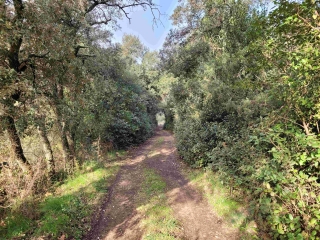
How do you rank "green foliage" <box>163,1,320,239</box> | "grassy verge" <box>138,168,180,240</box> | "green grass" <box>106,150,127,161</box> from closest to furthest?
1. "green foliage" <box>163,1,320,239</box>
2. "grassy verge" <box>138,168,180,240</box>
3. "green grass" <box>106,150,127,161</box>

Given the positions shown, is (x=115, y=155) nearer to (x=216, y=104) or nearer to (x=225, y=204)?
(x=216, y=104)

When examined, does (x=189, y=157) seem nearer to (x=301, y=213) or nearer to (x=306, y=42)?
(x=301, y=213)

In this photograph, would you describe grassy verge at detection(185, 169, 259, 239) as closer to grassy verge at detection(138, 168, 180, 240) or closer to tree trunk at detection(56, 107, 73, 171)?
grassy verge at detection(138, 168, 180, 240)

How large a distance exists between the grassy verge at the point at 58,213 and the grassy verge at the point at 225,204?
3.49 meters

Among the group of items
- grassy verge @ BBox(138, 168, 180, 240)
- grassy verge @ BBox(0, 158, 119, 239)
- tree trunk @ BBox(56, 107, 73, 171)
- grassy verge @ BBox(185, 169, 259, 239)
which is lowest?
grassy verge @ BBox(185, 169, 259, 239)

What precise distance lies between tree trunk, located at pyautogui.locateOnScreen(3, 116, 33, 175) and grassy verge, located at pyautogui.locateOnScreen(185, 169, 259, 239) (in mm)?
5683

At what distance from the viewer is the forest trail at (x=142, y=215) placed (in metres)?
4.70

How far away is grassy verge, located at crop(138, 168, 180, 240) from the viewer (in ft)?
15.0

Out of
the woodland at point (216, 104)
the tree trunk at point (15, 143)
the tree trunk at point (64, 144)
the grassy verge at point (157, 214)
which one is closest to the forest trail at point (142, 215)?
the grassy verge at point (157, 214)

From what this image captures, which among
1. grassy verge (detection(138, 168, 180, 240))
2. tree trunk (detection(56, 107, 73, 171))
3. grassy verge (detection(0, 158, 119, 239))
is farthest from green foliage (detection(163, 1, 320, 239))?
tree trunk (detection(56, 107, 73, 171))

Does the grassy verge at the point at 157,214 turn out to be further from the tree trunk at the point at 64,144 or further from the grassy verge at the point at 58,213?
the tree trunk at the point at 64,144

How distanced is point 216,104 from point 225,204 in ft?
14.2

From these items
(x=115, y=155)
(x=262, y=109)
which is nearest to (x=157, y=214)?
(x=262, y=109)

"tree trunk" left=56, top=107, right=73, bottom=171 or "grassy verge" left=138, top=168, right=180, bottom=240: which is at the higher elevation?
"tree trunk" left=56, top=107, right=73, bottom=171
